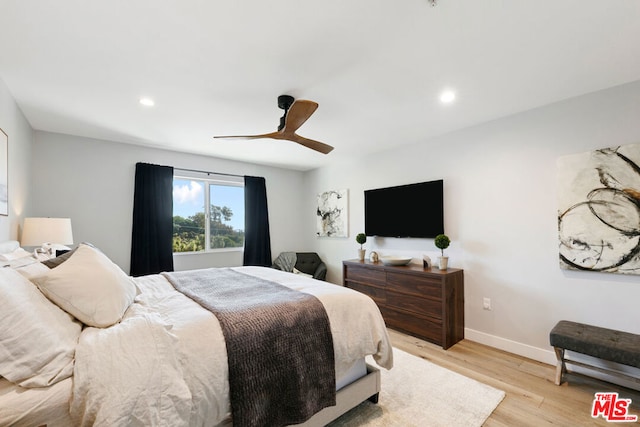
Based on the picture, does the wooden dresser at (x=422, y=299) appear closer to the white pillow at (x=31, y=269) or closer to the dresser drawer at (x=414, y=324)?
the dresser drawer at (x=414, y=324)

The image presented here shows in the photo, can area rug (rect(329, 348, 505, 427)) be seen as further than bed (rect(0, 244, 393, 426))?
Yes

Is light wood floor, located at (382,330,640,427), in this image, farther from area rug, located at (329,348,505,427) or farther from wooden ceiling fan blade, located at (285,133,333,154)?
wooden ceiling fan blade, located at (285,133,333,154)

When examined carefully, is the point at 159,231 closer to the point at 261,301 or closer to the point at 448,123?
the point at 261,301

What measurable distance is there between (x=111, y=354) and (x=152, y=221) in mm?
3270

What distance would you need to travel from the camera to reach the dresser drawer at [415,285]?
2992 mm

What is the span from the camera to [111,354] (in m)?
1.08

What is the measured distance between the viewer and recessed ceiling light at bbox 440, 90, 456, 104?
2.39 m

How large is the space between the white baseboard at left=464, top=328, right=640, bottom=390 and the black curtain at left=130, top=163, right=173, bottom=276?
13.5ft

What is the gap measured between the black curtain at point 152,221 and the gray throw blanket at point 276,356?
252 centimetres

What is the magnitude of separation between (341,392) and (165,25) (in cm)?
246

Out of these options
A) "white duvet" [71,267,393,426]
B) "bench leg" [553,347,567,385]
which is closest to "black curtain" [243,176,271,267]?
"white duvet" [71,267,393,426]

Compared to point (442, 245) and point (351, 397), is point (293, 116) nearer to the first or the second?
point (351, 397)

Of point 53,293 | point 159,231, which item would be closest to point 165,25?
point 53,293

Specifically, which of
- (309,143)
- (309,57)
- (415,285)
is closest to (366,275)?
(415,285)
